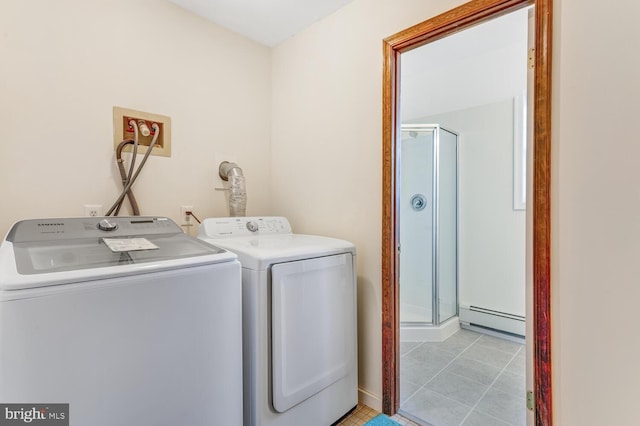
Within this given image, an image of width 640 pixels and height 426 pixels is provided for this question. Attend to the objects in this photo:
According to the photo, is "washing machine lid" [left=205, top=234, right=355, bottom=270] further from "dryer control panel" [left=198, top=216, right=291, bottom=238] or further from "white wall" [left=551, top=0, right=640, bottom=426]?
"white wall" [left=551, top=0, right=640, bottom=426]

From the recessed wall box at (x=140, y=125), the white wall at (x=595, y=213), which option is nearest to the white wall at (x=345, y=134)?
the white wall at (x=595, y=213)

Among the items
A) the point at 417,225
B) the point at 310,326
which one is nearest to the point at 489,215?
the point at 417,225

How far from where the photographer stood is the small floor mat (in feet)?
5.15

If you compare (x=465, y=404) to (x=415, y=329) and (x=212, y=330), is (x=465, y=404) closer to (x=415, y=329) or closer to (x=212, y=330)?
(x=415, y=329)

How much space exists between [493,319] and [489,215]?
3.14ft

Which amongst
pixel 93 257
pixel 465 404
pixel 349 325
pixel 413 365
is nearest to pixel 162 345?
pixel 93 257

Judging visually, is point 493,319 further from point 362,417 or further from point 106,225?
point 106,225

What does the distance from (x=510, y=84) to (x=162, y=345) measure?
3.08 m

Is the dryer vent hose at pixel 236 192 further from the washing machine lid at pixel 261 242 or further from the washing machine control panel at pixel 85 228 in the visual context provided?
the washing machine control panel at pixel 85 228

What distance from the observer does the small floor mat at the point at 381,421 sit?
5.15 ft

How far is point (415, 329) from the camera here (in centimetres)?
268

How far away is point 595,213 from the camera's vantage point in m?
1.12

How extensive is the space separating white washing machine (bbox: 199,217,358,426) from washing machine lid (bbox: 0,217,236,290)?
233 mm

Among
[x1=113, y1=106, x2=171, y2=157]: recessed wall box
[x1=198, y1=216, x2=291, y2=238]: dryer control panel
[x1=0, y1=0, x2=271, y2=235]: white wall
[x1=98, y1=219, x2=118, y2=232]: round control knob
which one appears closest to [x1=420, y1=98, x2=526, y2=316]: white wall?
[x1=198, y1=216, x2=291, y2=238]: dryer control panel
